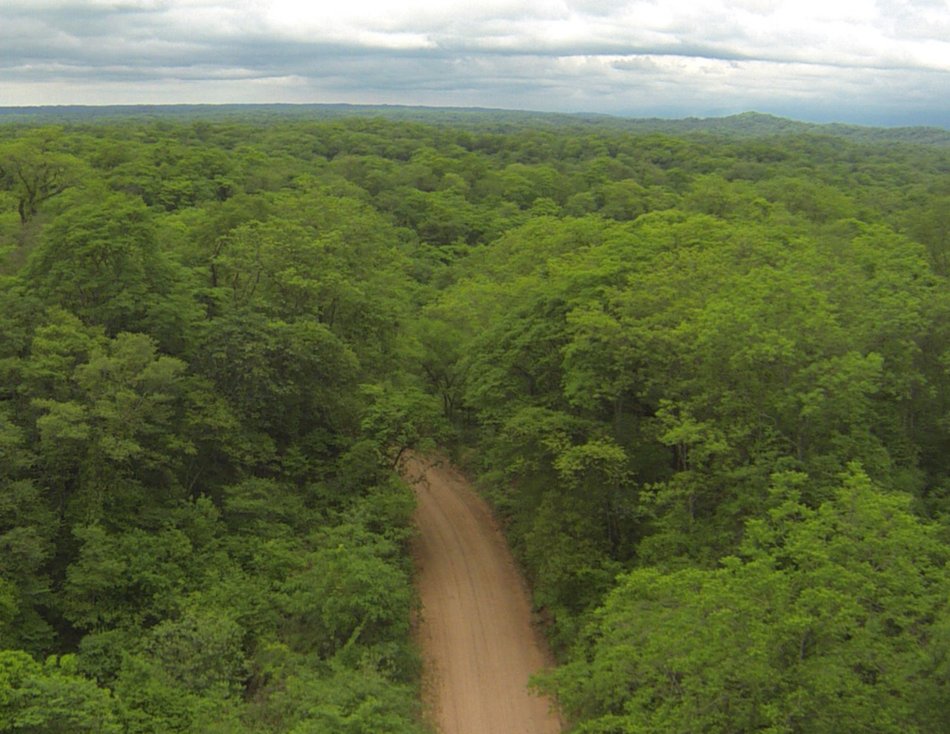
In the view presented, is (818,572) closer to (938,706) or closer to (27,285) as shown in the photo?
(938,706)

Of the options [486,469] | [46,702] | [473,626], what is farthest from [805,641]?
[486,469]

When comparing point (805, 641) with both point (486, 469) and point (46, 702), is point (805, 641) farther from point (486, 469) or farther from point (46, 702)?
point (486, 469)

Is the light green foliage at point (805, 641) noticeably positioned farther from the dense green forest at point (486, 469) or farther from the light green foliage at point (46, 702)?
the light green foliage at point (46, 702)

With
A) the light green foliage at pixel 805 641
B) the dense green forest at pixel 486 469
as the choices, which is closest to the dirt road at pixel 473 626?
the dense green forest at pixel 486 469

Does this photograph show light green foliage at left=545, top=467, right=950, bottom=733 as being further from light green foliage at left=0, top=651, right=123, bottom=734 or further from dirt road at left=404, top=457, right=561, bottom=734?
light green foliage at left=0, top=651, right=123, bottom=734

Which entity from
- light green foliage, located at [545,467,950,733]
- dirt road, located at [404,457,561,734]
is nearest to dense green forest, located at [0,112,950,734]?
light green foliage, located at [545,467,950,733]
